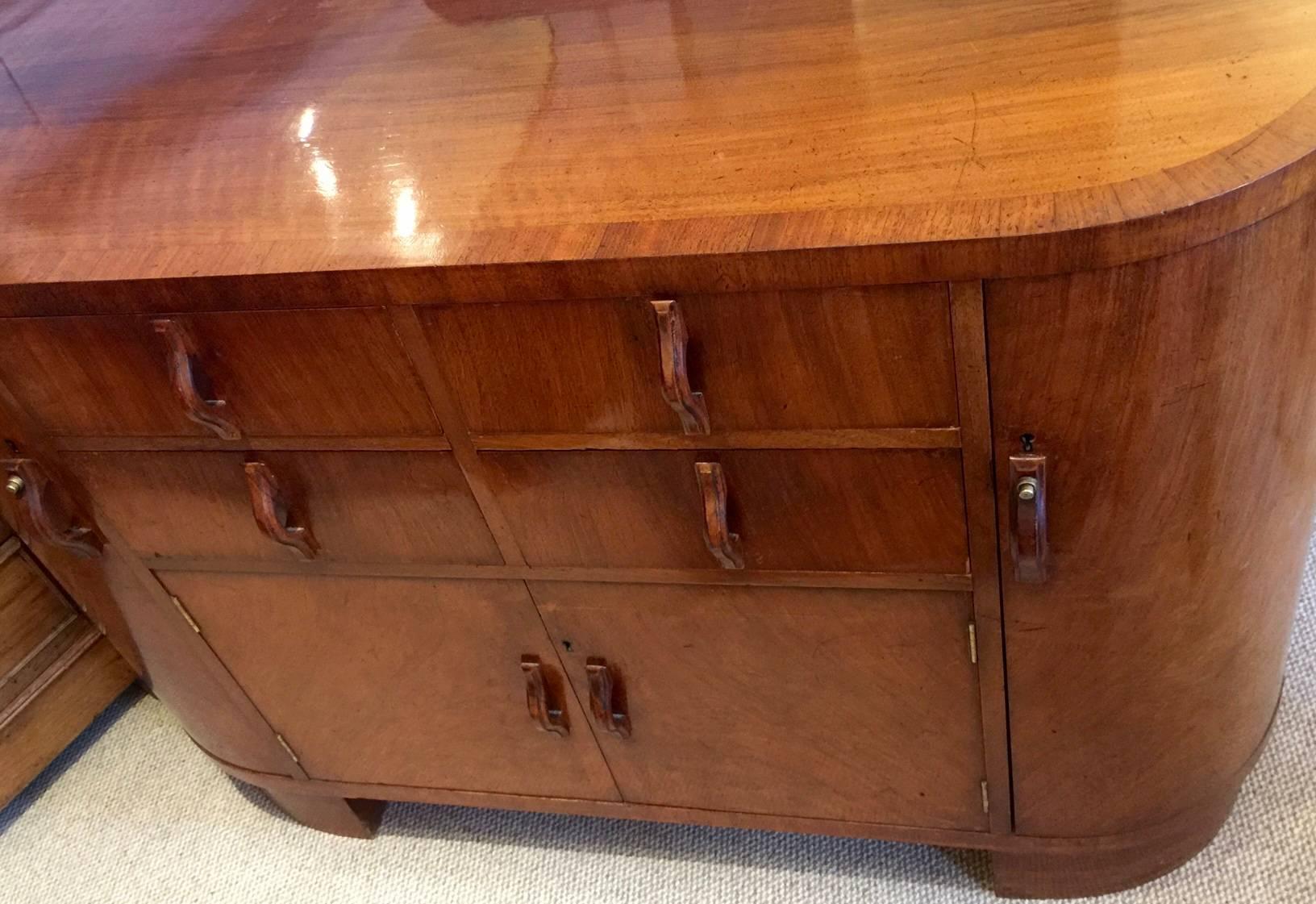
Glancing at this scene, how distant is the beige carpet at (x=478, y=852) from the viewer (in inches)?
40.1

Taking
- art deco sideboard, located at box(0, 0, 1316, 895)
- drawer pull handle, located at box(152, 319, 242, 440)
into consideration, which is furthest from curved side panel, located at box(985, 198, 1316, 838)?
drawer pull handle, located at box(152, 319, 242, 440)

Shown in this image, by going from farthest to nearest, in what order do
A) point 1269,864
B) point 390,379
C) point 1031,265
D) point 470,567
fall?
point 1269,864, point 470,567, point 390,379, point 1031,265

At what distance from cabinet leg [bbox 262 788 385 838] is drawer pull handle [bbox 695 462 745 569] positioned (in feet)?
1.96

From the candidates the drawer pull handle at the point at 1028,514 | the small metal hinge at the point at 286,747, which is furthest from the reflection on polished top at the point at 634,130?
the small metal hinge at the point at 286,747

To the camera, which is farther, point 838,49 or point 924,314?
point 838,49

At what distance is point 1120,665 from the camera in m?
0.79

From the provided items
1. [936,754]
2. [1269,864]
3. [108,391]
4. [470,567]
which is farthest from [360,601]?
[1269,864]

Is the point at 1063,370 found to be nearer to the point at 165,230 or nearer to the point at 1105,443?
the point at 1105,443

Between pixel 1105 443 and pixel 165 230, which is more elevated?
pixel 165 230

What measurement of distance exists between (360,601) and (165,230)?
0.33m

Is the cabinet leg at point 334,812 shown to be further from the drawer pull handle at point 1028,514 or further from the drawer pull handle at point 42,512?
the drawer pull handle at point 1028,514

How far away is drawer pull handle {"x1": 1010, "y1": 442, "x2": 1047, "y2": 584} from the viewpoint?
67 centimetres

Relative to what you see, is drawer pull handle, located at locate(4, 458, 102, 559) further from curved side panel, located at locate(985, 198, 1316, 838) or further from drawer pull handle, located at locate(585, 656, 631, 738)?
curved side panel, located at locate(985, 198, 1316, 838)

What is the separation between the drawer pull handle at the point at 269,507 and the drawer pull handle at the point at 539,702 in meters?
0.21
